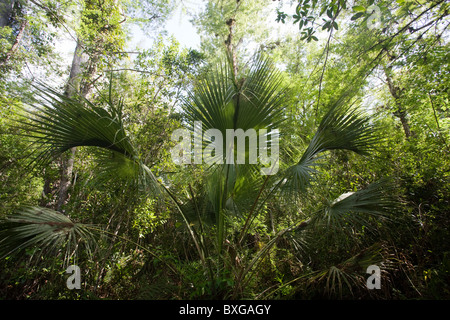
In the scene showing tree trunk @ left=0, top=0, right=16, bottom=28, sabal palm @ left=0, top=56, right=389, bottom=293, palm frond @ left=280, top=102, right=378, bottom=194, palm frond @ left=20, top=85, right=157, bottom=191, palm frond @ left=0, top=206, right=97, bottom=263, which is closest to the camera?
palm frond @ left=0, top=206, right=97, bottom=263

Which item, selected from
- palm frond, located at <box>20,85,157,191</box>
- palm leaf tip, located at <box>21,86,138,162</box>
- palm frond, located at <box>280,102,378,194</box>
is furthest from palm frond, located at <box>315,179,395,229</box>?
palm leaf tip, located at <box>21,86,138,162</box>

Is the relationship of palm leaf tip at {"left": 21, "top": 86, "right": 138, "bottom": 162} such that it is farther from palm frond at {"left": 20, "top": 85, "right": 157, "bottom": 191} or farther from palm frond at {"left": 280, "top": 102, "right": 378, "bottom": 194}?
palm frond at {"left": 280, "top": 102, "right": 378, "bottom": 194}

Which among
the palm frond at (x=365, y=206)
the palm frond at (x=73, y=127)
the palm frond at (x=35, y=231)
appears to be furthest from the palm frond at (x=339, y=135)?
the palm frond at (x=35, y=231)

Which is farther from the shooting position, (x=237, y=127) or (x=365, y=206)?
(x=237, y=127)

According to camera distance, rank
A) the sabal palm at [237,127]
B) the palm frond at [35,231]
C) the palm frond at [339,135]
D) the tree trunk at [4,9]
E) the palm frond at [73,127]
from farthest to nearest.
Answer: the tree trunk at [4,9], the palm frond at [339,135], the sabal palm at [237,127], the palm frond at [73,127], the palm frond at [35,231]

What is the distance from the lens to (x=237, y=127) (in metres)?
2.14

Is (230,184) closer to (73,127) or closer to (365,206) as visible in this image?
(365,206)

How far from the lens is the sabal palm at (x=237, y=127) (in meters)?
1.75

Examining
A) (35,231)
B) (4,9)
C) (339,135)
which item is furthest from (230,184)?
(4,9)

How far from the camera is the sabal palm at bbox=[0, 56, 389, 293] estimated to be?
1.75m

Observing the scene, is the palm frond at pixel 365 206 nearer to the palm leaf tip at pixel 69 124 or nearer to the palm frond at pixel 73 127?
the palm frond at pixel 73 127

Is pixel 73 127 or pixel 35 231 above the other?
pixel 73 127

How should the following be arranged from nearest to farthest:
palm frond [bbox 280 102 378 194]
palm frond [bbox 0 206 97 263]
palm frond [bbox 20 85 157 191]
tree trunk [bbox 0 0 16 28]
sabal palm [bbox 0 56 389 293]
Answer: palm frond [bbox 0 206 97 263] → palm frond [bbox 20 85 157 191] → sabal palm [bbox 0 56 389 293] → palm frond [bbox 280 102 378 194] → tree trunk [bbox 0 0 16 28]
